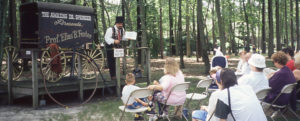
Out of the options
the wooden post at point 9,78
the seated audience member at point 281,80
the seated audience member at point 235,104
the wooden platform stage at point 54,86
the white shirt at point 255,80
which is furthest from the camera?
the wooden post at point 9,78

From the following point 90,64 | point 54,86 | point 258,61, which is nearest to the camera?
point 258,61

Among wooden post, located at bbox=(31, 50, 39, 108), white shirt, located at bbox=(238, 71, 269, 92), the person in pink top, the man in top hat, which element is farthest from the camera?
the man in top hat

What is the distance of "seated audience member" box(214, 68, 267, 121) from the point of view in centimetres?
324

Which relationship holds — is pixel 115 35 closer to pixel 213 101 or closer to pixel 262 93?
pixel 262 93

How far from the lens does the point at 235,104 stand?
3264mm

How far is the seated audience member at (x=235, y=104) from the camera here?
10.6 feet

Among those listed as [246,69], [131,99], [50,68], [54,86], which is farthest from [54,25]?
[246,69]

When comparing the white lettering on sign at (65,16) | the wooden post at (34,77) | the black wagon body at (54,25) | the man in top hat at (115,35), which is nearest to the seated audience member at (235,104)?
the wooden post at (34,77)

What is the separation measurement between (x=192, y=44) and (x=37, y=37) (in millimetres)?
28968

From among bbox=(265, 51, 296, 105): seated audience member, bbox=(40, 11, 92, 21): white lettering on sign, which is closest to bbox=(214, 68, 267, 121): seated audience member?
bbox=(265, 51, 296, 105): seated audience member

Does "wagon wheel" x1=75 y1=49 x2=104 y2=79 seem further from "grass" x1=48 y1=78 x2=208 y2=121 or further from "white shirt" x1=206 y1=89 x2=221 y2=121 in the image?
"white shirt" x1=206 y1=89 x2=221 y2=121


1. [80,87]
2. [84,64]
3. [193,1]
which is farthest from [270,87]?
[193,1]

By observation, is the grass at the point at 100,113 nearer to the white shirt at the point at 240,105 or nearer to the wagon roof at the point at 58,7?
the white shirt at the point at 240,105

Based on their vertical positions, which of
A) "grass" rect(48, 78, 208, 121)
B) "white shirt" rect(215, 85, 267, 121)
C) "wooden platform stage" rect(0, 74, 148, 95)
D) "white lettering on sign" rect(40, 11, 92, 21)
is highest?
"white lettering on sign" rect(40, 11, 92, 21)
